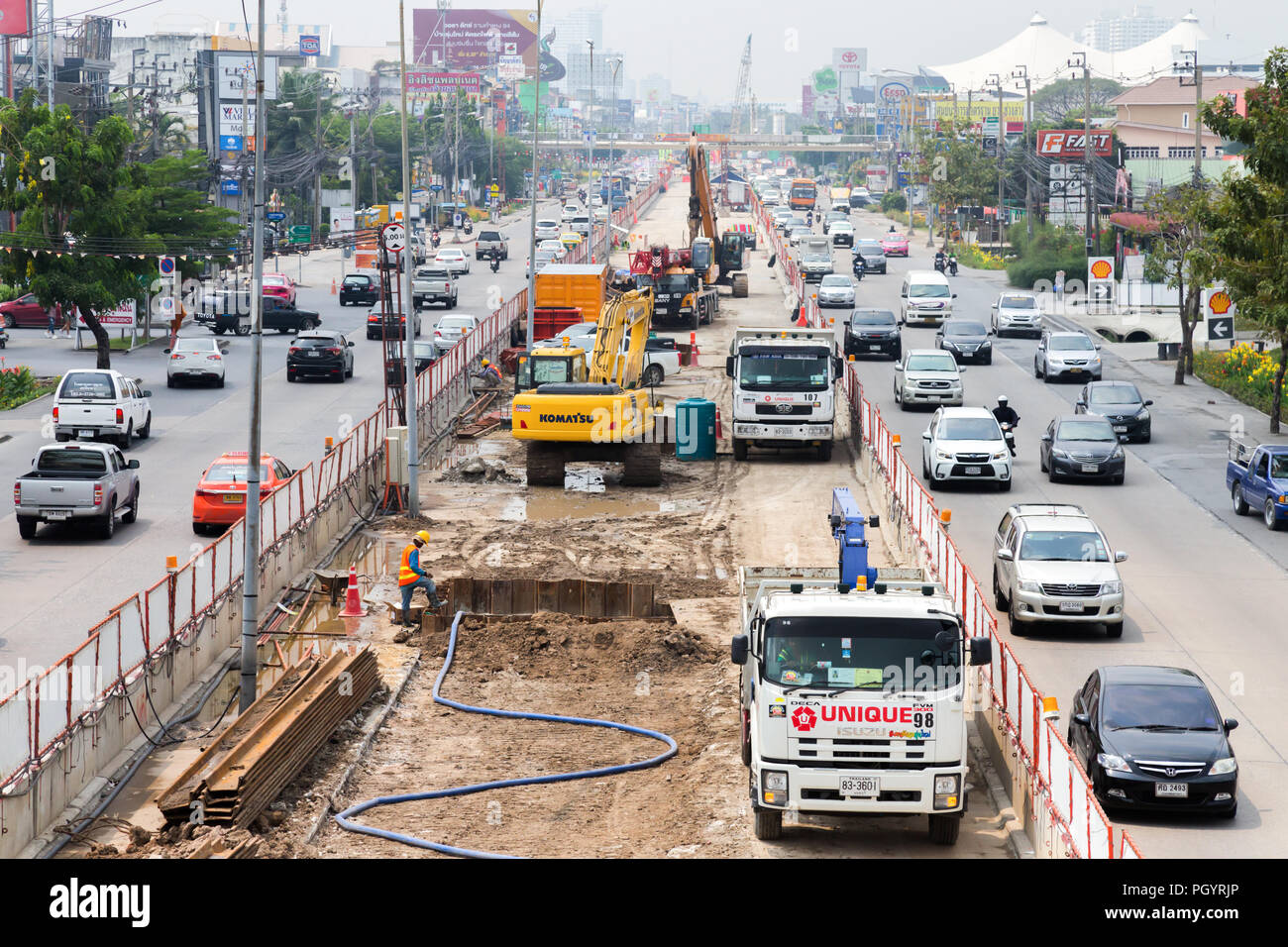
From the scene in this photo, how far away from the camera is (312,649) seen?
2422 cm

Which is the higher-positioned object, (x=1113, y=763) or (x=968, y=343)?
(x=968, y=343)

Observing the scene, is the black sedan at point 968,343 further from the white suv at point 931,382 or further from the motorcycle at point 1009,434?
the motorcycle at point 1009,434

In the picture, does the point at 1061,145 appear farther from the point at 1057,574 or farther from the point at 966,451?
the point at 1057,574

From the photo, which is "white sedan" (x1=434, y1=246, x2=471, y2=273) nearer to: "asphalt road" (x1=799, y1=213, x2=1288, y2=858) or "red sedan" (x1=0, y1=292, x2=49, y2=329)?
"red sedan" (x1=0, y1=292, x2=49, y2=329)

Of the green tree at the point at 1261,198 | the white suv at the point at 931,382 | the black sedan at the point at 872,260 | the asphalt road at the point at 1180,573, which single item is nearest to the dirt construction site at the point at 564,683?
the asphalt road at the point at 1180,573

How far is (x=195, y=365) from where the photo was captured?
50.7 metres

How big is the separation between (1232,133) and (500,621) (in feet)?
71.0

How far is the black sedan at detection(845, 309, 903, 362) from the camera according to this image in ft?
188

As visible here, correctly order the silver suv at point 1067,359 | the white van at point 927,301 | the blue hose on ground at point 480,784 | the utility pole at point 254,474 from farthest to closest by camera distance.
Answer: the white van at point 927,301 → the silver suv at point 1067,359 → the utility pole at point 254,474 → the blue hose on ground at point 480,784

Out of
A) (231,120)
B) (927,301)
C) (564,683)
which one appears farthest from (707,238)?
(564,683)

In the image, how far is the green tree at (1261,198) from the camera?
36.9 m

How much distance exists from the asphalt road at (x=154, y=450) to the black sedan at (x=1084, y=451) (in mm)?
16509

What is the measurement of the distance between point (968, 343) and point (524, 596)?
31232 millimetres
